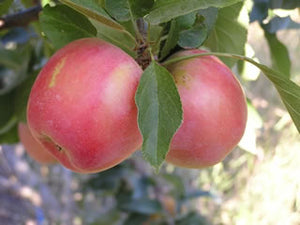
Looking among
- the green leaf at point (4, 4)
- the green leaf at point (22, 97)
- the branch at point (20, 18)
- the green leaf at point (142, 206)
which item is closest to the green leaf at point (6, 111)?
the green leaf at point (22, 97)

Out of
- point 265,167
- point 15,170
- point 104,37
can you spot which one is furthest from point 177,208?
point 104,37

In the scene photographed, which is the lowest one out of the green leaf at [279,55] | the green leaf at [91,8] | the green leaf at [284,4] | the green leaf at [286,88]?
the green leaf at [279,55]

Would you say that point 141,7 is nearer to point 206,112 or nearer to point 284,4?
point 206,112

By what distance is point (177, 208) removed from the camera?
5.63ft

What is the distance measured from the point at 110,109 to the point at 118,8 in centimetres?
14

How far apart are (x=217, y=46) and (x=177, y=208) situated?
1.09 meters

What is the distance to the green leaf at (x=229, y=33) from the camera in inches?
27.1

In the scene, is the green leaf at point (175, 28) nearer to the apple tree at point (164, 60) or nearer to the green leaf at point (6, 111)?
the apple tree at point (164, 60)

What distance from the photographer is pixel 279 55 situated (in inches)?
35.2

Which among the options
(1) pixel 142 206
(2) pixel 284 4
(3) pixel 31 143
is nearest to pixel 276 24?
(2) pixel 284 4

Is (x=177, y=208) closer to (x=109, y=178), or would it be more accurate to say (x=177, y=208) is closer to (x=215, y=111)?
(x=109, y=178)

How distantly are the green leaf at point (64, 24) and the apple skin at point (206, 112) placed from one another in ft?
0.42

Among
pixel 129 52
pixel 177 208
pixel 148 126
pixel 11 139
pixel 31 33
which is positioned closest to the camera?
pixel 148 126

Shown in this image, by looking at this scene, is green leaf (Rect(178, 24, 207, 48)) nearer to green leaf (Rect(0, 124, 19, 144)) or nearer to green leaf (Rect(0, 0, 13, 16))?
green leaf (Rect(0, 0, 13, 16))
